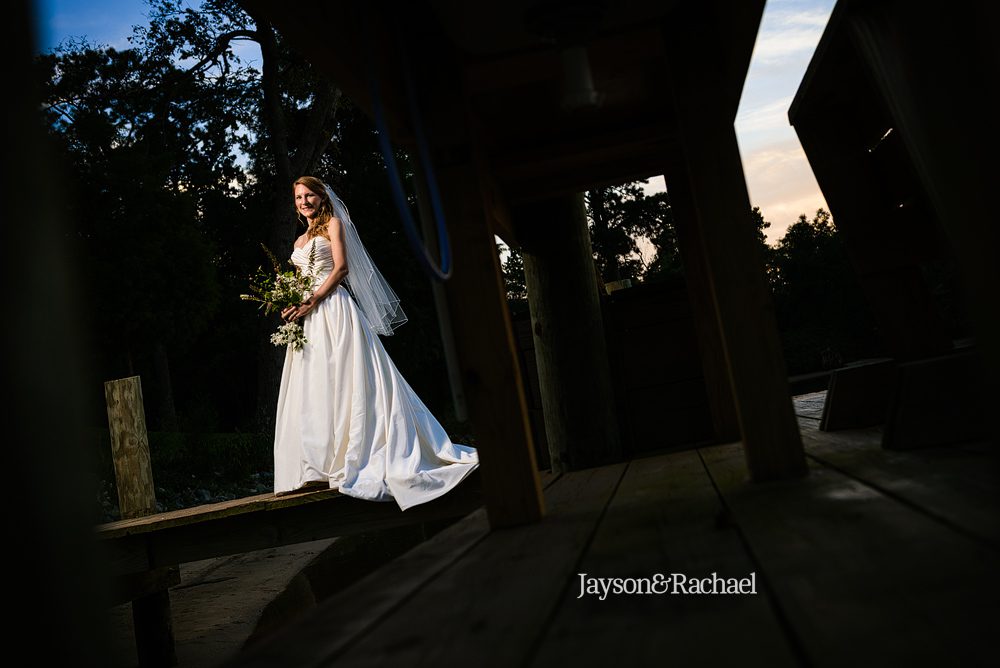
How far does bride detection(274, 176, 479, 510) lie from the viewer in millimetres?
4961

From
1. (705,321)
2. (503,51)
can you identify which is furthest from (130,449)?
(503,51)

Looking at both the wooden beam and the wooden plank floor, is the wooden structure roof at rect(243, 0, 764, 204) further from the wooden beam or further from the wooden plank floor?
the wooden beam

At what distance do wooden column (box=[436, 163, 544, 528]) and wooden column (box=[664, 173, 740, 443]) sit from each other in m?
1.93

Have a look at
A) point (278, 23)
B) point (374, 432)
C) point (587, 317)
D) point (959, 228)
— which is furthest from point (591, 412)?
point (959, 228)

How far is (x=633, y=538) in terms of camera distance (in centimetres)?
181

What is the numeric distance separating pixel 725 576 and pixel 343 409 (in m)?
4.12

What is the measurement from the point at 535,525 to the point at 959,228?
157 cm

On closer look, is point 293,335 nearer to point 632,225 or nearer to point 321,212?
point 321,212

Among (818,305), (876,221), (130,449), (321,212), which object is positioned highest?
(321,212)

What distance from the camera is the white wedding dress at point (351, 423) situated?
196 inches

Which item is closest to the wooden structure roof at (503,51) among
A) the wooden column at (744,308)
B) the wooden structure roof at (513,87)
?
the wooden structure roof at (513,87)

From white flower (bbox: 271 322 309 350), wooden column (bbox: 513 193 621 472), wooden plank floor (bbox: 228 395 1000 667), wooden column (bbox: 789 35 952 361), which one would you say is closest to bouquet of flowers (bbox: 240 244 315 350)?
white flower (bbox: 271 322 309 350)

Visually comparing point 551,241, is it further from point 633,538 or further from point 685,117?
point 633,538

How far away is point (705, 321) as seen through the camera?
13.5ft
